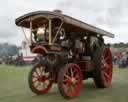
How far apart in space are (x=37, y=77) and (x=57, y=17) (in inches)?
67.7

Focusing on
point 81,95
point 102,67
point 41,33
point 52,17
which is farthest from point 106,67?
point 52,17

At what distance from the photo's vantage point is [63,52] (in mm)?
8141

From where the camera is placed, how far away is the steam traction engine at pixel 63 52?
7.75 m

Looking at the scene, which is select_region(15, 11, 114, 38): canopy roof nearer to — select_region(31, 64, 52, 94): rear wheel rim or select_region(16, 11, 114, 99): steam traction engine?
select_region(16, 11, 114, 99): steam traction engine

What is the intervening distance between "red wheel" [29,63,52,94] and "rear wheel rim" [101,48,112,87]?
1.51 metres

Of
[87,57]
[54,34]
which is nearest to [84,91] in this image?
[87,57]

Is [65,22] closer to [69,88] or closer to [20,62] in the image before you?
[69,88]

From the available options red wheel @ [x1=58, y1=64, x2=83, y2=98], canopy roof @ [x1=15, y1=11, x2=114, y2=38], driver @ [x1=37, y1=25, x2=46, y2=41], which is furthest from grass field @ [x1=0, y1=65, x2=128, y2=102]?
canopy roof @ [x1=15, y1=11, x2=114, y2=38]

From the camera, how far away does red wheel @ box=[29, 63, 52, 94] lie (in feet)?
27.6

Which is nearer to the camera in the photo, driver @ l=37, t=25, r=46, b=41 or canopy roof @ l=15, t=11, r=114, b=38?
canopy roof @ l=15, t=11, r=114, b=38

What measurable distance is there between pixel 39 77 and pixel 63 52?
2.96 ft

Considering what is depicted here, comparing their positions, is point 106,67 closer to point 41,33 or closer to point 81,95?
point 81,95

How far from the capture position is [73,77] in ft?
26.1

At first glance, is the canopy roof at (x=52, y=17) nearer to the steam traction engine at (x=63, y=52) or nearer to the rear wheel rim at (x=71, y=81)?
the steam traction engine at (x=63, y=52)
